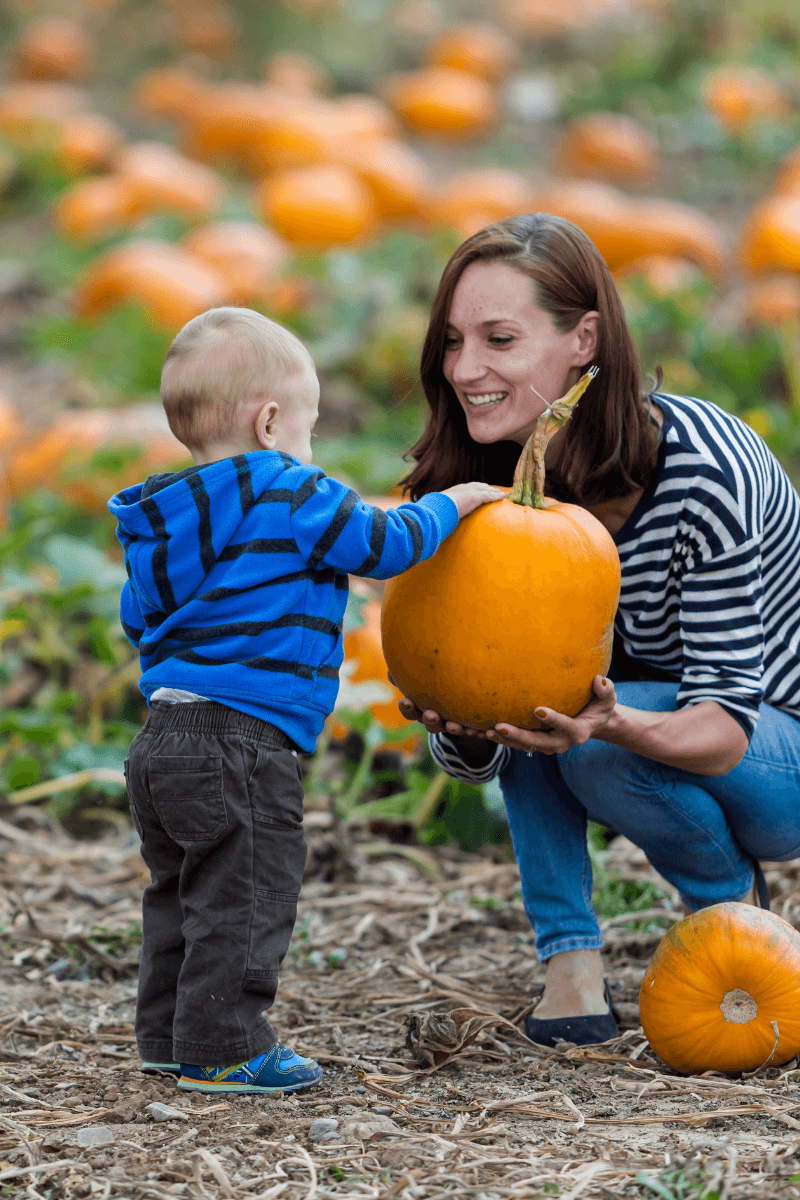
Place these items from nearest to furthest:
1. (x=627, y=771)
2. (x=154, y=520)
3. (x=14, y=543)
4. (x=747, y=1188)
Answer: (x=747, y=1188)
(x=154, y=520)
(x=627, y=771)
(x=14, y=543)

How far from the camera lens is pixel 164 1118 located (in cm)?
193

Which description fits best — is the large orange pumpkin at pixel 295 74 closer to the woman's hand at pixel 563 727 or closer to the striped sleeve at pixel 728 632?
the striped sleeve at pixel 728 632

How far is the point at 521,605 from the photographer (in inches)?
82.3

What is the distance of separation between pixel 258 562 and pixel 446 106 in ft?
22.6

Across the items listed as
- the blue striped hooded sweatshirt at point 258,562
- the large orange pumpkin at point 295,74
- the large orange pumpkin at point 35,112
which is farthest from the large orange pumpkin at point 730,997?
the large orange pumpkin at point 295,74

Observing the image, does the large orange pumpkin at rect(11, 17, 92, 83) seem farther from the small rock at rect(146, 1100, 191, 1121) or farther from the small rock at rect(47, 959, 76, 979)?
the small rock at rect(146, 1100, 191, 1121)

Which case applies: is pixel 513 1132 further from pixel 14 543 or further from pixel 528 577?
pixel 14 543

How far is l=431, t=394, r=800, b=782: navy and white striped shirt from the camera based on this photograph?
230cm

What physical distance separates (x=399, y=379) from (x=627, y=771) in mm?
2953

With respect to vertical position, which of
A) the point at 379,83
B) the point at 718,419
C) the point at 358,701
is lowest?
the point at 358,701

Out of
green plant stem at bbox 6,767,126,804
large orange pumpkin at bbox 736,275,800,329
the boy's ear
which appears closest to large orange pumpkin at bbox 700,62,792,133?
large orange pumpkin at bbox 736,275,800,329

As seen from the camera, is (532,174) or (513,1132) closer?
(513,1132)

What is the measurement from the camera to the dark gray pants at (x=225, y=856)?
6.66 feet

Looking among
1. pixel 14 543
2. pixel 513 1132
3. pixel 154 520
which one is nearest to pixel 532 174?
pixel 14 543
